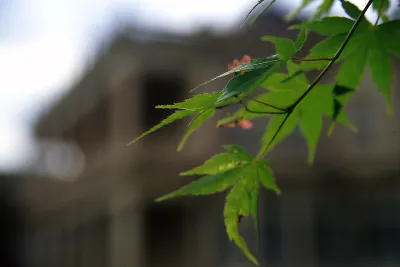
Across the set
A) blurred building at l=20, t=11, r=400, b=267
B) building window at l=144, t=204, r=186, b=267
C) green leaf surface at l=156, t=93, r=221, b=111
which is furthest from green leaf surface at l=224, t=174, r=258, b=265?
building window at l=144, t=204, r=186, b=267

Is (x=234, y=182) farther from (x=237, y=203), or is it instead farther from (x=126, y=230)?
(x=126, y=230)

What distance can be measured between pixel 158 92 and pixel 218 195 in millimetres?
2350

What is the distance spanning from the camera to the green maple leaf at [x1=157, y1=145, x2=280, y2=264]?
0.71m

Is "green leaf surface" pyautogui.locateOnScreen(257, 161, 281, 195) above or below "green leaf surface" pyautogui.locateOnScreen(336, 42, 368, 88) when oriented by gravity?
below

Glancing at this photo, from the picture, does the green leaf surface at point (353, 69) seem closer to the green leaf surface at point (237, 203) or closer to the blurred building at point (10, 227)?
the green leaf surface at point (237, 203)

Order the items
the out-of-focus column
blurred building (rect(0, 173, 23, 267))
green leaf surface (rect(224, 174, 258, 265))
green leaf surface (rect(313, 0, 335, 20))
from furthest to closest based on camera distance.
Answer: blurred building (rect(0, 173, 23, 267)) → the out-of-focus column → green leaf surface (rect(313, 0, 335, 20)) → green leaf surface (rect(224, 174, 258, 265))

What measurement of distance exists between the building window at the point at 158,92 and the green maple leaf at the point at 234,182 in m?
9.72

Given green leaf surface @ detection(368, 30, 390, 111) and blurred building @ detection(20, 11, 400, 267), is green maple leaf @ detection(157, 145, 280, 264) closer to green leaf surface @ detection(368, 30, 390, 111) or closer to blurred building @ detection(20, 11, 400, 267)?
green leaf surface @ detection(368, 30, 390, 111)

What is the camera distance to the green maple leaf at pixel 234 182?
27.8 inches

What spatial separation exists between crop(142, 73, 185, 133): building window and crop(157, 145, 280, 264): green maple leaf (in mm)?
9723

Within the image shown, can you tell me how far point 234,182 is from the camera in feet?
2.36

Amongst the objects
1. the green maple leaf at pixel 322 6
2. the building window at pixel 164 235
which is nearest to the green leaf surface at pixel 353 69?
the green maple leaf at pixel 322 6

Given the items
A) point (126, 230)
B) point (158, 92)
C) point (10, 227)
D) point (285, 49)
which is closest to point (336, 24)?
point (285, 49)

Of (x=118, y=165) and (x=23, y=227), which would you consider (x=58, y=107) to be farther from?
(x=118, y=165)
